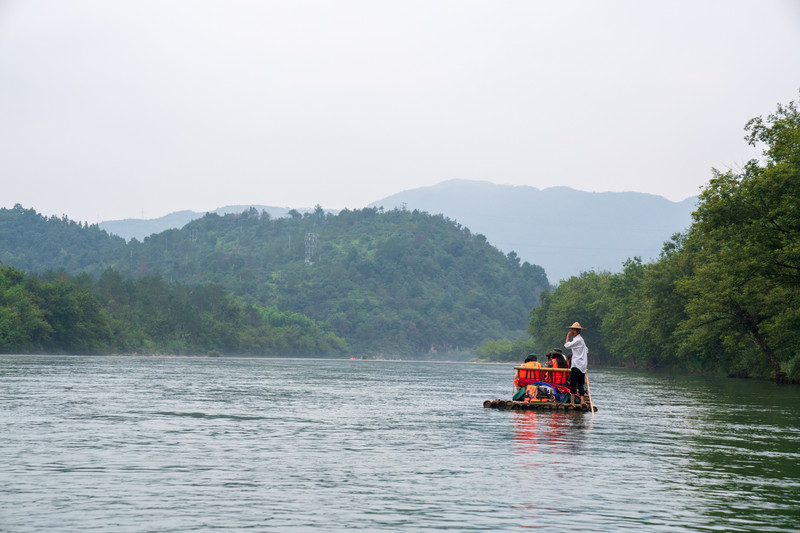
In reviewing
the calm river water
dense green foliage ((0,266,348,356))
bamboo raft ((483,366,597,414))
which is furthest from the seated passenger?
dense green foliage ((0,266,348,356))

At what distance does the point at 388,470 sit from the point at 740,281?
41.1m

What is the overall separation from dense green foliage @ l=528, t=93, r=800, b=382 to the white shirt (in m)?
20.9

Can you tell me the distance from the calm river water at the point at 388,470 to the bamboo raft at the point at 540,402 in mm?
704

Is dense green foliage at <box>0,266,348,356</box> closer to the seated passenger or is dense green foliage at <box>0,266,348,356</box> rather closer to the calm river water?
the seated passenger

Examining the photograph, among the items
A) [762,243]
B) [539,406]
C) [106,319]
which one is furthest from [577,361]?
[106,319]

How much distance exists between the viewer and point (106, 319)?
490 ft

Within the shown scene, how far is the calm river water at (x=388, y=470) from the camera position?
12.0 meters

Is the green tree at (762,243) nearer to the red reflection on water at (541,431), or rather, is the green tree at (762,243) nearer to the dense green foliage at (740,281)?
the dense green foliage at (740,281)

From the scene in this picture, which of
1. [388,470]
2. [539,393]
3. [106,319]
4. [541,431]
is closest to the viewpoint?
[388,470]

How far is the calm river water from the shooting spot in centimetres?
1195

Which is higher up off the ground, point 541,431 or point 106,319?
point 106,319

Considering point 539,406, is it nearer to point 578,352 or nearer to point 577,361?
point 577,361

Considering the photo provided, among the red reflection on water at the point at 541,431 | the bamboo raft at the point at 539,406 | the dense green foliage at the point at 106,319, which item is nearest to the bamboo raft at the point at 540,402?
the bamboo raft at the point at 539,406

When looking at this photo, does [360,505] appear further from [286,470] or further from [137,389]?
[137,389]
